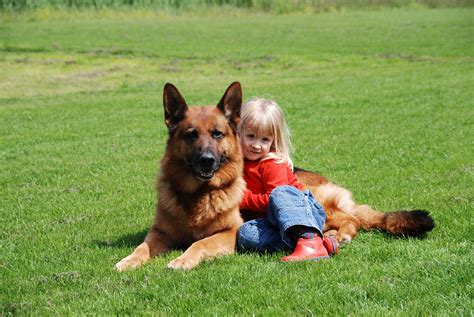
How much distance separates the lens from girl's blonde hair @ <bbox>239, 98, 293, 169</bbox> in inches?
250

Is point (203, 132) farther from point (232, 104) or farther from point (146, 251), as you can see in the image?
point (146, 251)

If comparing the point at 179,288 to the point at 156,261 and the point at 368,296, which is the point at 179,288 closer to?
the point at 156,261

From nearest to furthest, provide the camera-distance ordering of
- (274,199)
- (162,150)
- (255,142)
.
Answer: (274,199) < (255,142) < (162,150)

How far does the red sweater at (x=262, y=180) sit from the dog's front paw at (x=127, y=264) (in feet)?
4.57

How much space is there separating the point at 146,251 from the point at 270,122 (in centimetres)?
184

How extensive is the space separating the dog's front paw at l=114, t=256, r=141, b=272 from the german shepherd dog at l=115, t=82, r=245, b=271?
35 cm

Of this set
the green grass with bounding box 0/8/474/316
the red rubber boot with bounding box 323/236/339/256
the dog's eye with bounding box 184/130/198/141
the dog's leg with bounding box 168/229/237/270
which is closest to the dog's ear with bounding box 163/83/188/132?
the dog's eye with bounding box 184/130/198/141

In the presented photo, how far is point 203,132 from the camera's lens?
19.3 ft

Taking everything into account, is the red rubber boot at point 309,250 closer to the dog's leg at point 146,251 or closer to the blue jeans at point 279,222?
the blue jeans at point 279,222

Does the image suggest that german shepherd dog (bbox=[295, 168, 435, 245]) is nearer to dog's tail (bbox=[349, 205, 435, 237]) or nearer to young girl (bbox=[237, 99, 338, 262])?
dog's tail (bbox=[349, 205, 435, 237])

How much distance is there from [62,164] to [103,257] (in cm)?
536

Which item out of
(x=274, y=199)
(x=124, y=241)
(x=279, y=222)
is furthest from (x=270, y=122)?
(x=124, y=241)

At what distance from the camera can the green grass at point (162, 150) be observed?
14.8ft

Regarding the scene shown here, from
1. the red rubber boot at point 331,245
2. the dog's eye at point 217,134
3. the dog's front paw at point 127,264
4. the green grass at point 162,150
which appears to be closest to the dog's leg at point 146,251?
the dog's front paw at point 127,264
